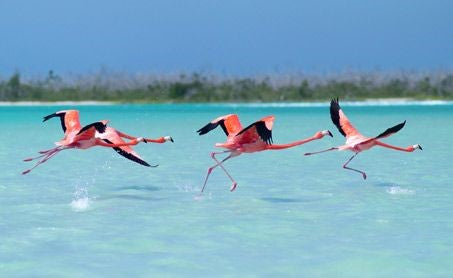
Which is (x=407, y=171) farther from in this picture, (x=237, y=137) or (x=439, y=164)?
(x=237, y=137)

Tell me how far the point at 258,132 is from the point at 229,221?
1.26m

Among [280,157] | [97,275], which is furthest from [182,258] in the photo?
[280,157]

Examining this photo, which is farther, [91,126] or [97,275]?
[91,126]

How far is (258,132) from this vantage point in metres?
10.1

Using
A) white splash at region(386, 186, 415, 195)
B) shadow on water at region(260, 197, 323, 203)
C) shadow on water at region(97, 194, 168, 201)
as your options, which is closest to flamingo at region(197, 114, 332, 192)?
shadow on water at region(260, 197, 323, 203)

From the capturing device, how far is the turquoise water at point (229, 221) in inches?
287

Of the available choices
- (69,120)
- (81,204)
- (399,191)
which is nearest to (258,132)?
(81,204)

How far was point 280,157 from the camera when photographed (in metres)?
17.7

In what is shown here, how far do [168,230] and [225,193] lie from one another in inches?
116

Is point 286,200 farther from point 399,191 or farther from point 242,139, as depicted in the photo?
point 399,191

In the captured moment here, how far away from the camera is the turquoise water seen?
728 centimetres

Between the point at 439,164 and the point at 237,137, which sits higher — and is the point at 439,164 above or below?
below

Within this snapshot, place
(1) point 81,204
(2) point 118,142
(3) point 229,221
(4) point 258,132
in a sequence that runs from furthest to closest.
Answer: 1. (2) point 118,142
2. (1) point 81,204
3. (4) point 258,132
4. (3) point 229,221

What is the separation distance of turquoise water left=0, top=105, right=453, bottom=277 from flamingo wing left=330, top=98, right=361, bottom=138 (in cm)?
78
